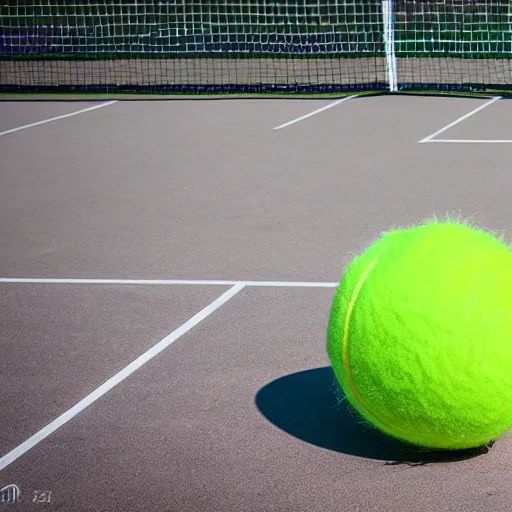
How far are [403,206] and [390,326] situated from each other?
543 centimetres

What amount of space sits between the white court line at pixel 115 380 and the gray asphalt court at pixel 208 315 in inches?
0.5

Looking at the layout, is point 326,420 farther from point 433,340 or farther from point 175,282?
point 175,282

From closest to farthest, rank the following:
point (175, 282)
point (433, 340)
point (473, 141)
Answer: point (433, 340), point (175, 282), point (473, 141)

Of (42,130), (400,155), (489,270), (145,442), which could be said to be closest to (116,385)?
(145,442)

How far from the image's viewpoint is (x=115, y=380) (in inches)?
198

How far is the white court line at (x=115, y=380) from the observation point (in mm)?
4280

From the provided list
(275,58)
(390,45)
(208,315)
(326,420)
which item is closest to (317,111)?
(390,45)

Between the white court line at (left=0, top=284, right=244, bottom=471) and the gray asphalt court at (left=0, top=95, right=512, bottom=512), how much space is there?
1 cm

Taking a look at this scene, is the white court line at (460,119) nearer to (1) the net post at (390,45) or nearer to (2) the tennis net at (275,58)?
(2) the tennis net at (275,58)

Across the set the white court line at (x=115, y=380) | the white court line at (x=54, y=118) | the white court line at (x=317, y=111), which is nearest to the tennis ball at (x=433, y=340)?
the white court line at (x=115, y=380)

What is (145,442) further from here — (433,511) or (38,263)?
(38,263)

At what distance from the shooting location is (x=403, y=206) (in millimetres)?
9102

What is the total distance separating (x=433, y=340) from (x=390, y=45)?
51.2 ft

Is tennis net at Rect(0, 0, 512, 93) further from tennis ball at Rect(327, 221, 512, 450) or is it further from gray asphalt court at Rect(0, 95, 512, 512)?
tennis ball at Rect(327, 221, 512, 450)
